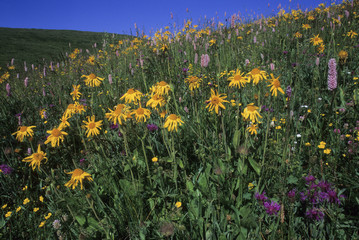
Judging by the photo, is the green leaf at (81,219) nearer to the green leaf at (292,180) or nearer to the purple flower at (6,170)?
the purple flower at (6,170)

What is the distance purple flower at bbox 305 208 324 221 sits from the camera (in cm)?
122

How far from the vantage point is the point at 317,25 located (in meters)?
4.84

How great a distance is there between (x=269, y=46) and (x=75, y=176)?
437cm

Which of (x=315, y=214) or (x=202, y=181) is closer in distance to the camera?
(x=315, y=214)

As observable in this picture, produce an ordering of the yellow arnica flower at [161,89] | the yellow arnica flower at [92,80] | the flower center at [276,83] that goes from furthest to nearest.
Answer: the yellow arnica flower at [92,80] → the yellow arnica flower at [161,89] → the flower center at [276,83]

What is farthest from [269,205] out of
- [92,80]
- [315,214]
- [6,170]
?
[6,170]

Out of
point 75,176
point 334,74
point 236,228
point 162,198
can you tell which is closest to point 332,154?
point 334,74

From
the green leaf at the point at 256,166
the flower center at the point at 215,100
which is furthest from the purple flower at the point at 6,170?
the green leaf at the point at 256,166

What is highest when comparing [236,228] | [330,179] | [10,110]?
[10,110]

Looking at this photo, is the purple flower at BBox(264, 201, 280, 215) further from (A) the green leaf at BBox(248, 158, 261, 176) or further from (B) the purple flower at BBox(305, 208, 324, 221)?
(A) the green leaf at BBox(248, 158, 261, 176)

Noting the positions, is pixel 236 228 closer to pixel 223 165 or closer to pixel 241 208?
pixel 241 208

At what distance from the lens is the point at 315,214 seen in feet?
4.13

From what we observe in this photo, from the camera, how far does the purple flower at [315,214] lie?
122cm

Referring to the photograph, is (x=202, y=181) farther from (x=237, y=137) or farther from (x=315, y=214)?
(x=315, y=214)
